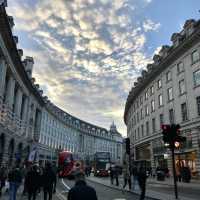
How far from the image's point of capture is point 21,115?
47500 mm

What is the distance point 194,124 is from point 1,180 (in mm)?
22833

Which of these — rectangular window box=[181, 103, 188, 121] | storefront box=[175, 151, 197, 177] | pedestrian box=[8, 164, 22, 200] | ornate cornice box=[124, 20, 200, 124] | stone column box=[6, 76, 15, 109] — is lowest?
pedestrian box=[8, 164, 22, 200]

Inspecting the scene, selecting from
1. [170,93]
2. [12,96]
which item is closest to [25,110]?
[12,96]

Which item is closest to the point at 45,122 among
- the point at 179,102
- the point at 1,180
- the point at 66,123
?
the point at 66,123

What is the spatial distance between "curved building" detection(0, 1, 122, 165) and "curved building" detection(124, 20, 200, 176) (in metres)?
18.0

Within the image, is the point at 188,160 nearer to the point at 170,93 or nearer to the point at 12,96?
the point at 170,93

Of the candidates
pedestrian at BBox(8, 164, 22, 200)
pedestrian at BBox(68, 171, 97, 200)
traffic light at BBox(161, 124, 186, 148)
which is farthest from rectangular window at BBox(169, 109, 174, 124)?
pedestrian at BBox(68, 171, 97, 200)

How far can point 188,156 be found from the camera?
111 ft

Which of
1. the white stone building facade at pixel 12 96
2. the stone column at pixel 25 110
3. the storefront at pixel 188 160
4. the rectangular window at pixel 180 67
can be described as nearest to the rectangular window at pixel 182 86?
the rectangular window at pixel 180 67

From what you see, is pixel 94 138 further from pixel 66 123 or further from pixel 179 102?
pixel 179 102

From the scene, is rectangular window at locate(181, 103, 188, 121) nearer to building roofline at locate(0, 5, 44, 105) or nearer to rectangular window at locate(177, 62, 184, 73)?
rectangular window at locate(177, 62, 184, 73)

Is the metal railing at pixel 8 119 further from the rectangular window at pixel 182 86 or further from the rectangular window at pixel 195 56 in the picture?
the rectangular window at pixel 195 56

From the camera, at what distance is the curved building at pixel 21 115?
30109mm

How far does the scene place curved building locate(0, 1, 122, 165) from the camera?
98.8 ft
